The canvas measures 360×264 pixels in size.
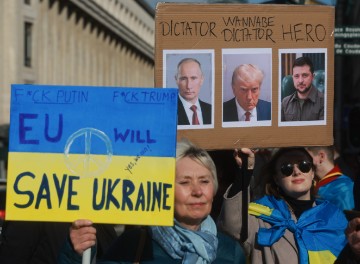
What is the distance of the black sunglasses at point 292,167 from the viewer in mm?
6379

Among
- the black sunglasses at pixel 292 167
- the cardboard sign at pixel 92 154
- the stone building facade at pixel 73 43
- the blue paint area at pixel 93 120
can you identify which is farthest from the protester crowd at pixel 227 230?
the stone building facade at pixel 73 43

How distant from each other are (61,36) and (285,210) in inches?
2136

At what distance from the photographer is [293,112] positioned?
642 cm

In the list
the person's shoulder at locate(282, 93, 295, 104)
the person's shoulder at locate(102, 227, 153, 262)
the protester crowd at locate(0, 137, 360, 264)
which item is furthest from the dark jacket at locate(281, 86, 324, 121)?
the person's shoulder at locate(102, 227, 153, 262)

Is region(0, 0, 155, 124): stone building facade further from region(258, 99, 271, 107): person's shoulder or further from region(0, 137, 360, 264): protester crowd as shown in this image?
region(258, 99, 271, 107): person's shoulder

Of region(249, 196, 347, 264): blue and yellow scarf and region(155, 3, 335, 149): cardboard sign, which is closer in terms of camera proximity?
region(249, 196, 347, 264): blue and yellow scarf

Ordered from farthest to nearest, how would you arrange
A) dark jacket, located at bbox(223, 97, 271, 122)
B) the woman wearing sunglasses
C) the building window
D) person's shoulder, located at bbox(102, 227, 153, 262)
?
the building window, dark jacket, located at bbox(223, 97, 271, 122), the woman wearing sunglasses, person's shoulder, located at bbox(102, 227, 153, 262)

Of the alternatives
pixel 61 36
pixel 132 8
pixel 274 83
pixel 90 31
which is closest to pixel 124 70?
pixel 132 8

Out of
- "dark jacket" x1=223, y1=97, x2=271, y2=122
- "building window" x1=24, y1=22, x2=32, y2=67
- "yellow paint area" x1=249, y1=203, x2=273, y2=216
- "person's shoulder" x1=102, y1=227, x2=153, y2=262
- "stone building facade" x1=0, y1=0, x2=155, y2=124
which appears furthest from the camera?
"building window" x1=24, y1=22, x2=32, y2=67

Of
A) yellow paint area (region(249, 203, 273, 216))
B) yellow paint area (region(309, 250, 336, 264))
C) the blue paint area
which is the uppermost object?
the blue paint area

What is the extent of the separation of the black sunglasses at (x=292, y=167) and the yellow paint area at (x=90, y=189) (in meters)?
1.27

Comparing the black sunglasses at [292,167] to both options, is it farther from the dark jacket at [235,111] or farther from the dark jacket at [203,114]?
the dark jacket at [203,114]

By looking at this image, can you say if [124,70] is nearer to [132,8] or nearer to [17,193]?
[132,8]

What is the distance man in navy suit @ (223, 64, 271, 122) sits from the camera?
20.9ft
